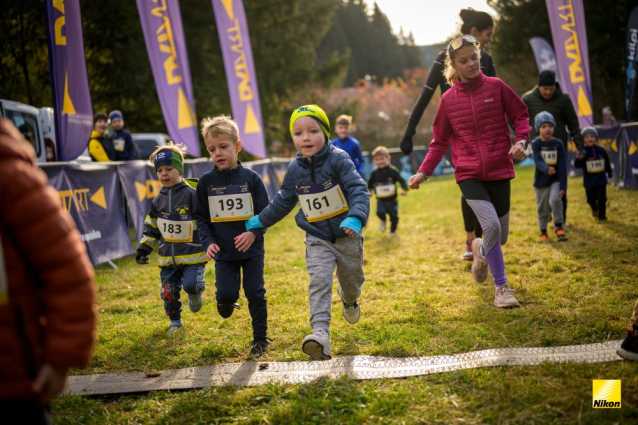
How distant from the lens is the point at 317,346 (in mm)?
3537

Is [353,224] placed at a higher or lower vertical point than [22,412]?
higher

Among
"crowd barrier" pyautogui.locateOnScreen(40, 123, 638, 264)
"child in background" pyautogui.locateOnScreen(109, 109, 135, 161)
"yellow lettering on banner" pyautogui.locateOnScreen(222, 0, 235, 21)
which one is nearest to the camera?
"crowd barrier" pyautogui.locateOnScreen(40, 123, 638, 264)

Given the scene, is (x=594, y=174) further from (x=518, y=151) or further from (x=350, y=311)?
(x=350, y=311)

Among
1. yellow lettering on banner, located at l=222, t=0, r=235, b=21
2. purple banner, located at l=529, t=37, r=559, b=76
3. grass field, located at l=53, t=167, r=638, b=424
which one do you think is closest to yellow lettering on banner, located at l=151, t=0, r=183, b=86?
yellow lettering on banner, located at l=222, t=0, r=235, b=21

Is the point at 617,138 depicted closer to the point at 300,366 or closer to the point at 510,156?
the point at 510,156

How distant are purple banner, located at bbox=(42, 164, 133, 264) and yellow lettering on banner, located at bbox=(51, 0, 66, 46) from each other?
1721mm

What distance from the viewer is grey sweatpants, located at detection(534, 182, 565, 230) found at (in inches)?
301

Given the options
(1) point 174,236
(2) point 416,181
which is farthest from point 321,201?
(1) point 174,236

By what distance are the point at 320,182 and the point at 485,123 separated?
1.66 metres

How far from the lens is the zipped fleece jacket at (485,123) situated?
4.68m

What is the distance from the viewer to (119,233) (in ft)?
30.1

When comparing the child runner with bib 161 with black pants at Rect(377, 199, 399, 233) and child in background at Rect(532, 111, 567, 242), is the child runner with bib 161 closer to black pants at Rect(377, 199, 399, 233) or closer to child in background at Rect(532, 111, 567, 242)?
child in background at Rect(532, 111, 567, 242)

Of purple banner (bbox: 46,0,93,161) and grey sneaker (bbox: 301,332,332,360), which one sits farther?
purple banner (bbox: 46,0,93,161)

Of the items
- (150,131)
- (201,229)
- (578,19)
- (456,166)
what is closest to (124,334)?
(201,229)
